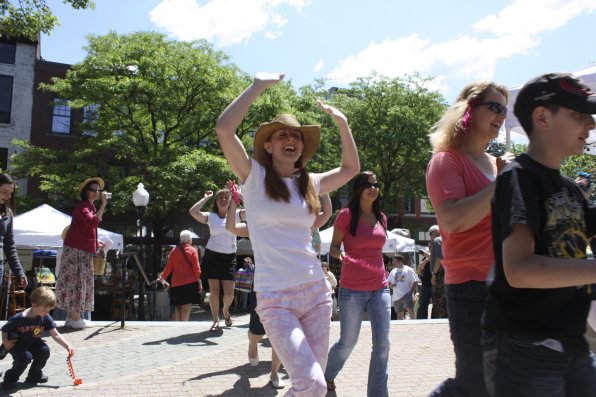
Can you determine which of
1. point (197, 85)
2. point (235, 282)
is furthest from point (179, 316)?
point (197, 85)

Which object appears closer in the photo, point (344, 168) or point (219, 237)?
point (344, 168)

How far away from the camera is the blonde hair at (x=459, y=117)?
2838 millimetres

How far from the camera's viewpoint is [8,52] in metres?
31.4

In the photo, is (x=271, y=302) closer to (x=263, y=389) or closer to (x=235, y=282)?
(x=263, y=389)

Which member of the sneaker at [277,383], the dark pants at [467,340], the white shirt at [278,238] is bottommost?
the sneaker at [277,383]

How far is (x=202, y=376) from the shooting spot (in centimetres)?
542

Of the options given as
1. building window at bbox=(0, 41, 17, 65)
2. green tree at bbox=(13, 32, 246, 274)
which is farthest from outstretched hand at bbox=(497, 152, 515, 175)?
building window at bbox=(0, 41, 17, 65)

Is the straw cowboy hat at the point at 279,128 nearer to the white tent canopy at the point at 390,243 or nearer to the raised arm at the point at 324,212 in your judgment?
the raised arm at the point at 324,212

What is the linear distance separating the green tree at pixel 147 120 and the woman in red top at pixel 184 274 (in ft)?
36.7

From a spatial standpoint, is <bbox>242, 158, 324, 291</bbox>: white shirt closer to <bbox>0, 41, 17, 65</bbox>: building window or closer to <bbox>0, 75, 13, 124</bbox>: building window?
<bbox>0, 75, 13, 124</bbox>: building window

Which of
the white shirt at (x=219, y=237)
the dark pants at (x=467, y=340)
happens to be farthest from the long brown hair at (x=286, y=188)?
the white shirt at (x=219, y=237)

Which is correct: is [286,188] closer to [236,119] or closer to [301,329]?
[236,119]

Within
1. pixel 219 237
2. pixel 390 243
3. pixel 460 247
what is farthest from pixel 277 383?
pixel 390 243

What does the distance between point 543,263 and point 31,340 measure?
196 inches
